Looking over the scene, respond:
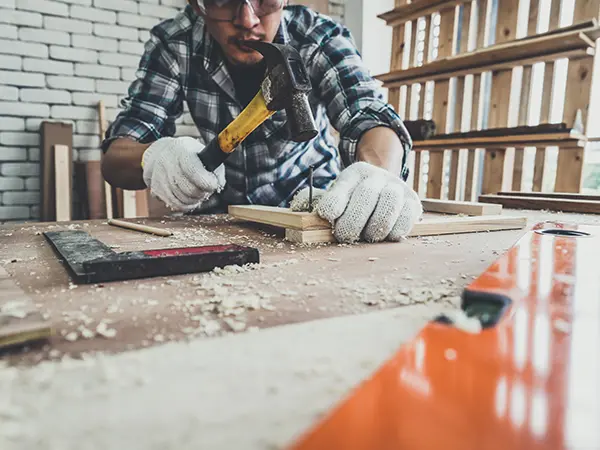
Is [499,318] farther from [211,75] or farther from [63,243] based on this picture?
[211,75]

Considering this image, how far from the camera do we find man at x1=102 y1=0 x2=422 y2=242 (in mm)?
1386

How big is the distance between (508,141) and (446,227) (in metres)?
2.03

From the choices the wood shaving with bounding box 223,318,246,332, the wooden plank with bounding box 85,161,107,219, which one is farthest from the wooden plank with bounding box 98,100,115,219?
the wood shaving with bounding box 223,318,246,332

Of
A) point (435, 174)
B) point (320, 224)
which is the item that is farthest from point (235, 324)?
point (435, 174)

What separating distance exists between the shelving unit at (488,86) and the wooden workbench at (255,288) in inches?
81.3

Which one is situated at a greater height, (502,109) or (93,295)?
(502,109)

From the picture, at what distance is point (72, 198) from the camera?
11.5ft

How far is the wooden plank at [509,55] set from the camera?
8.32ft

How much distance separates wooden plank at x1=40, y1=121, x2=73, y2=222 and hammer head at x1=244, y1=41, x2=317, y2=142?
2802mm

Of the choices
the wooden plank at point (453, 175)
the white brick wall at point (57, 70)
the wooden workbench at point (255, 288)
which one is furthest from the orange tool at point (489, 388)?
the white brick wall at point (57, 70)

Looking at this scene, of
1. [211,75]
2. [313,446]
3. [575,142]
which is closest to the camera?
[313,446]

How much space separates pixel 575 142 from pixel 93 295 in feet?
9.35

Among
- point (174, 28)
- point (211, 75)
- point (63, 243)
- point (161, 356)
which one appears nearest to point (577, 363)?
point (161, 356)

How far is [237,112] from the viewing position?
5.95ft
